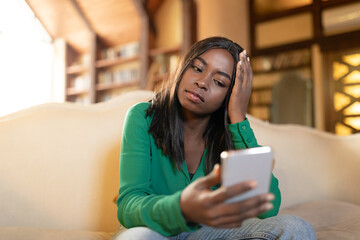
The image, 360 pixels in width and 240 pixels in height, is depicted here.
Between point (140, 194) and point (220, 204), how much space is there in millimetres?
294

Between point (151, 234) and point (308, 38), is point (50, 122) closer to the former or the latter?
point (151, 234)

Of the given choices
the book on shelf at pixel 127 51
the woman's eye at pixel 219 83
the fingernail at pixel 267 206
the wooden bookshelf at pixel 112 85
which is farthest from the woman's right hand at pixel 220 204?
the book on shelf at pixel 127 51

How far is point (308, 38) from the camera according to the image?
3.71m

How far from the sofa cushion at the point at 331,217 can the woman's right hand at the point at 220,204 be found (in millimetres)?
677

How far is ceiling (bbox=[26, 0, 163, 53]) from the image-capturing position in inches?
60.5

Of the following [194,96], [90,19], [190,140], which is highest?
Answer: [90,19]

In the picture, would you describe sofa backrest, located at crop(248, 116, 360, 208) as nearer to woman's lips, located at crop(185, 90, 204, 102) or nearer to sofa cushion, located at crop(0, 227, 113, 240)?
woman's lips, located at crop(185, 90, 204, 102)

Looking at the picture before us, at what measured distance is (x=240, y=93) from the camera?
3.27 feet

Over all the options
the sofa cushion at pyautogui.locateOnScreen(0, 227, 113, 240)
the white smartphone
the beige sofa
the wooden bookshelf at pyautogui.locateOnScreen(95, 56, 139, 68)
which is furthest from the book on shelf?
the white smartphone

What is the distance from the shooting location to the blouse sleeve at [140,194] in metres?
0.65

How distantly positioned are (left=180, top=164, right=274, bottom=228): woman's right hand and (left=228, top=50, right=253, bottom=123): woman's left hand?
17.2 inches

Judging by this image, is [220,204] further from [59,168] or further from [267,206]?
[59,168]

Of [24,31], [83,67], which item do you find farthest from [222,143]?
[83,67]

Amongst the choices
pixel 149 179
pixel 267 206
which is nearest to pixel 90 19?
pixel 149 179
